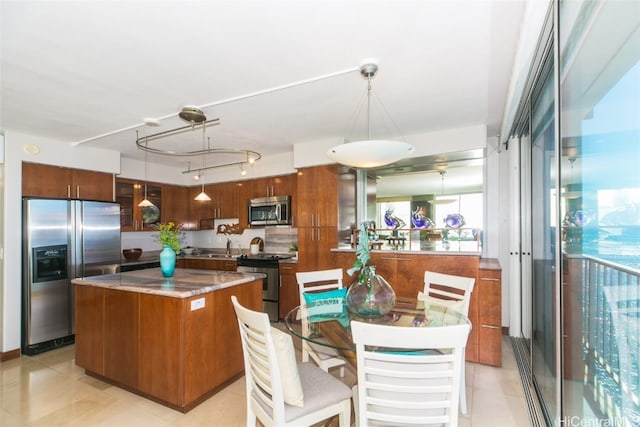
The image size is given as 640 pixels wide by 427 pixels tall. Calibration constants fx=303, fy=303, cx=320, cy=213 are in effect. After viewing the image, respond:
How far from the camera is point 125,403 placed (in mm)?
2359

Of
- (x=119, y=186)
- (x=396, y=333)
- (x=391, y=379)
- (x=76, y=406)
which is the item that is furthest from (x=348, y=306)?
(x=119, y=186)

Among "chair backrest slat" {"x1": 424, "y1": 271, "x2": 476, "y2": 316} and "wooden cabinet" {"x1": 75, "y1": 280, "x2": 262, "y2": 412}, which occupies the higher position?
"chair backrest slat" {"x1": 424, "y1": 271, "x2": 476, "y2": 316}

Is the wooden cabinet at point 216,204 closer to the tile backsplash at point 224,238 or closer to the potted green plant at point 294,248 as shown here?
the tile backsplash at point 224,238

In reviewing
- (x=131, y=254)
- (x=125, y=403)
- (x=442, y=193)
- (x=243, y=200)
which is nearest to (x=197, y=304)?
(x=125, y=403)

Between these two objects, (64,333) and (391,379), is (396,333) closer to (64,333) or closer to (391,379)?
(391,379)

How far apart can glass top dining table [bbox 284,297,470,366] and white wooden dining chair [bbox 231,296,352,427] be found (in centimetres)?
22

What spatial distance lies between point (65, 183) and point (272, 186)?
2675mm

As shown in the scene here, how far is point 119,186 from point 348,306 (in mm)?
4301

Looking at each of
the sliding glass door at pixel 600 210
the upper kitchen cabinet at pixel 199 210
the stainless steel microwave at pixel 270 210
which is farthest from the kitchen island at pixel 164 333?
the upper kitchen cabinet at pixel 199 210

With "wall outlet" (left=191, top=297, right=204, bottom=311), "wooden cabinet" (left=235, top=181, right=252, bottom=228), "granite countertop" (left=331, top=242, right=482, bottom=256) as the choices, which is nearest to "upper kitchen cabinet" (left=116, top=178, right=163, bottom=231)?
"wooden cabinet" (left=235, top=181, right=252, bottom=228)

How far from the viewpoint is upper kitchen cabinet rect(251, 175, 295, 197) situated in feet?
15.6

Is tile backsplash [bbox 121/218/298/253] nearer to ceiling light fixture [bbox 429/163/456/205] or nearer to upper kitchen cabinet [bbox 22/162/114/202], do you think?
upper kitchen cabinet [bbox 22/162/114/202]

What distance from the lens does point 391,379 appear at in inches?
52.4

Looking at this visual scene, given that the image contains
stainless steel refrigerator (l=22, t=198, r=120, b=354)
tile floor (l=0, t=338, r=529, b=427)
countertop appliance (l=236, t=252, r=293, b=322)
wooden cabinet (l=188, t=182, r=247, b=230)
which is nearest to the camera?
tile floor (l=0, t=338, r=529, b=427)
